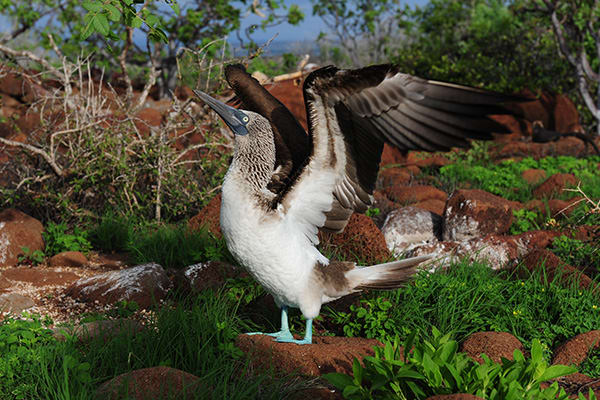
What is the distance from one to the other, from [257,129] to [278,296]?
0.91m

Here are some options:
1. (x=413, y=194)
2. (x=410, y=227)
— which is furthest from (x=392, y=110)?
(x=413, y=194)

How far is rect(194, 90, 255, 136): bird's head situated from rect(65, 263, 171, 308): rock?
55.4 inches

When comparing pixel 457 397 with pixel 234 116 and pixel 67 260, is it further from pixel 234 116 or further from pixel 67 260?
pixel 67 260

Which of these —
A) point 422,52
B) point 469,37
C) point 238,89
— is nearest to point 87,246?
point 238,89

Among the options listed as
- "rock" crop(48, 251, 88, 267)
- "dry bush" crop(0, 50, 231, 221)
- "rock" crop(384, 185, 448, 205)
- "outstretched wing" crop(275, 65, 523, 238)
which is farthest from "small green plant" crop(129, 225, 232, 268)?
"rock" crop(384, 185, 448, 205)

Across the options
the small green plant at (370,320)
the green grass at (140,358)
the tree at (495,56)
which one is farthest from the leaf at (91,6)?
the tree at (495,56)

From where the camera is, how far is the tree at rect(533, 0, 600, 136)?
10.9m

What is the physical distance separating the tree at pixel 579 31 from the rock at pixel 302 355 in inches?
381

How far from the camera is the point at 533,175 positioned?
7.74m

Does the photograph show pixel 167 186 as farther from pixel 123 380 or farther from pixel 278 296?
pixel 123 380

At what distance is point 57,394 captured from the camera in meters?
2.76

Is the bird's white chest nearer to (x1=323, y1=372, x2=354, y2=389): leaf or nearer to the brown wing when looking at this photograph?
the brown wing

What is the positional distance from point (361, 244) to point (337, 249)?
17 centimetres

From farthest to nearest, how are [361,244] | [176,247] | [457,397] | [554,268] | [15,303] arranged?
[176,247], [361,244], [554,268], [15,303], [457,397]
